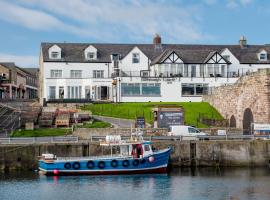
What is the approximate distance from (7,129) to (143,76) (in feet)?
97.3

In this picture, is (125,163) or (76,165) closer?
(76,165)

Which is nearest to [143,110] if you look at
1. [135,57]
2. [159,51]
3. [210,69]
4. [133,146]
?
[210,69]

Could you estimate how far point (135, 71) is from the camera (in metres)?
101

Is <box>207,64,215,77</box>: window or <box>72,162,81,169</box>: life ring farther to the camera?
<box>207,64,215,77</box>: window

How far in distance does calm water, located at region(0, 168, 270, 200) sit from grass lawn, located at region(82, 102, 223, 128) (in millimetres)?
23295

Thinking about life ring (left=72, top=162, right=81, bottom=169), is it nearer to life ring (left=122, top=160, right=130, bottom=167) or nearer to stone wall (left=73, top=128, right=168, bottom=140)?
life ring (left=122, top=160, right=130, bottom=167)

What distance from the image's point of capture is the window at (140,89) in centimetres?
9425

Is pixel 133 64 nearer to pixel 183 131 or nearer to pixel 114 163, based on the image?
pixel 183 131

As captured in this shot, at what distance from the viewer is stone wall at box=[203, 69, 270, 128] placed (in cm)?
7000

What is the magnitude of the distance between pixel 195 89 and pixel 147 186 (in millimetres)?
47441

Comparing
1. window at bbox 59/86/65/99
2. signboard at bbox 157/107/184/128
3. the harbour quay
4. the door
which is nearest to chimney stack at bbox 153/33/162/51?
the door

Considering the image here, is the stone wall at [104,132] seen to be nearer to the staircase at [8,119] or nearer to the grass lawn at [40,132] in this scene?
the grass lawn at [40,132]

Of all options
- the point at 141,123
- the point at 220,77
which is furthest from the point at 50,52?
the point at 141,123

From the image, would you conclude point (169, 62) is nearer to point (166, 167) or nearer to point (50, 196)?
point (166, 167)
